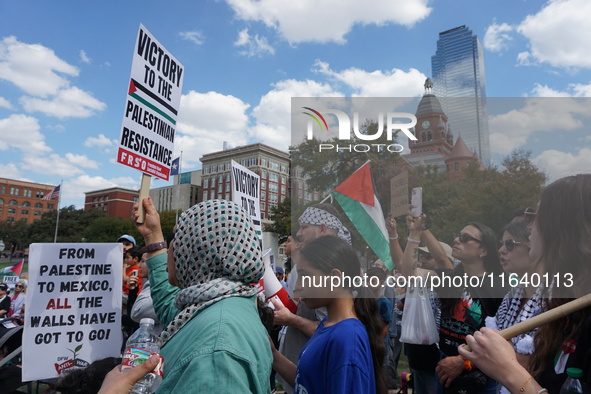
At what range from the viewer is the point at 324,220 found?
8.34 ft

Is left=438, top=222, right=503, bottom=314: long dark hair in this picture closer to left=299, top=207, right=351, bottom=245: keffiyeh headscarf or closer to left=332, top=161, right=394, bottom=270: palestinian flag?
left=332, top=161, right=394, bottom=270: palestinian flag

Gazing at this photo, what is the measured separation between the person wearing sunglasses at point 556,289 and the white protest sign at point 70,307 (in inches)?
139

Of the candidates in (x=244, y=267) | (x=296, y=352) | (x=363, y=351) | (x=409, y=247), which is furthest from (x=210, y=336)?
(x=296, y=352)

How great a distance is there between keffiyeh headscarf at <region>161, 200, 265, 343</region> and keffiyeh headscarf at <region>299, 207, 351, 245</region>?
83 centimetres

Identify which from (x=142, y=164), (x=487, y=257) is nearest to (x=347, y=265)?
(x=487, y=257)

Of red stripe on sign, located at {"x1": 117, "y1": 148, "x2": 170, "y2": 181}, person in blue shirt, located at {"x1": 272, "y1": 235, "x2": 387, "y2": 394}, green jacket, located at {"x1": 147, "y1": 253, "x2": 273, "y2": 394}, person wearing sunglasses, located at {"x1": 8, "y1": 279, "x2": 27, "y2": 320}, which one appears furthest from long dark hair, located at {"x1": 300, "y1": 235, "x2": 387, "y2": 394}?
person wearing sunglasses, located at {"x1": 8, "y1": 279, "x2": 27, "y2": 320}

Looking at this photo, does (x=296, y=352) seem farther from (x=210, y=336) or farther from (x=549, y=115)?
(x=549, y=115)

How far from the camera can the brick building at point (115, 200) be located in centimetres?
11112

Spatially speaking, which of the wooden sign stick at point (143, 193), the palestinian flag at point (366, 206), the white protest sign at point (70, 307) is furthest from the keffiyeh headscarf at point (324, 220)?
the white protest sign at point (70, 307)

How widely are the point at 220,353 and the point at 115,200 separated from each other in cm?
12023

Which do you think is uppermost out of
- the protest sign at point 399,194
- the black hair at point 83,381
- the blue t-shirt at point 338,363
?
the protest sign at point 399,194

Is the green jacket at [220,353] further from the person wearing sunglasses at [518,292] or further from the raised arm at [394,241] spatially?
the person wearing sunglasses at [518,292]

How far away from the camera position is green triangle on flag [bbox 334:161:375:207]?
7.39 feet

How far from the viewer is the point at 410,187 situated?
6.81 feet
